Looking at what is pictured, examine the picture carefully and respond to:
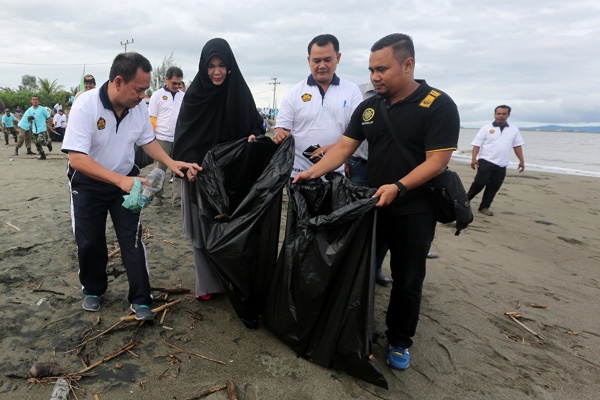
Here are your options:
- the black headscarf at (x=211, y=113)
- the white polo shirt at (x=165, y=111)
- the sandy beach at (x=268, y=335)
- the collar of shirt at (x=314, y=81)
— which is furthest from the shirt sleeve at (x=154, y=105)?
the collar of shirt at (x=314, y=81)

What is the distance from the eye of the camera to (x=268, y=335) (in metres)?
2.25

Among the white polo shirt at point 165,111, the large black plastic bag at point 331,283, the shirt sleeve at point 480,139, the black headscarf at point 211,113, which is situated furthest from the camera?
the shirt sleeve at point 480,139

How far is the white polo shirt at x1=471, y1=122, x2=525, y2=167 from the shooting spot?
19.3 feet

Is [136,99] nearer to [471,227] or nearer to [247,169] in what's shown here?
[247,169]

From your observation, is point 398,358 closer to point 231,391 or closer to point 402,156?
point 231,391

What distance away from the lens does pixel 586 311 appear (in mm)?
2871

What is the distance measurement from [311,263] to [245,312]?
2.03 ft

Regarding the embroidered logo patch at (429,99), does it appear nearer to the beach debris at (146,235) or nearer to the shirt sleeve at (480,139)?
the beach debris at (146,235)

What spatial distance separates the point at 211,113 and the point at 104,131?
65 cm

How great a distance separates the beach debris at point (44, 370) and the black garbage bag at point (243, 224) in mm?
926

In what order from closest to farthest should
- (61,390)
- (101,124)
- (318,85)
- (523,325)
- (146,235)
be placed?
(61,390)
(101,124)
(523,325)
(318,85)
(146,235)

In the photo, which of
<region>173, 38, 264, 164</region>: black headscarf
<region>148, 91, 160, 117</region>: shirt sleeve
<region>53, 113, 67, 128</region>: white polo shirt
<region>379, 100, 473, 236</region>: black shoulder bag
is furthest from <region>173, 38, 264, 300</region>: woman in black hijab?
<region>53, 113, 67, 128</region>: white polo shirt

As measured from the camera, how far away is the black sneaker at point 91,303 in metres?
2.38

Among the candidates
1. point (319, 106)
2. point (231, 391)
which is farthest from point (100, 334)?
point (319, 106)
